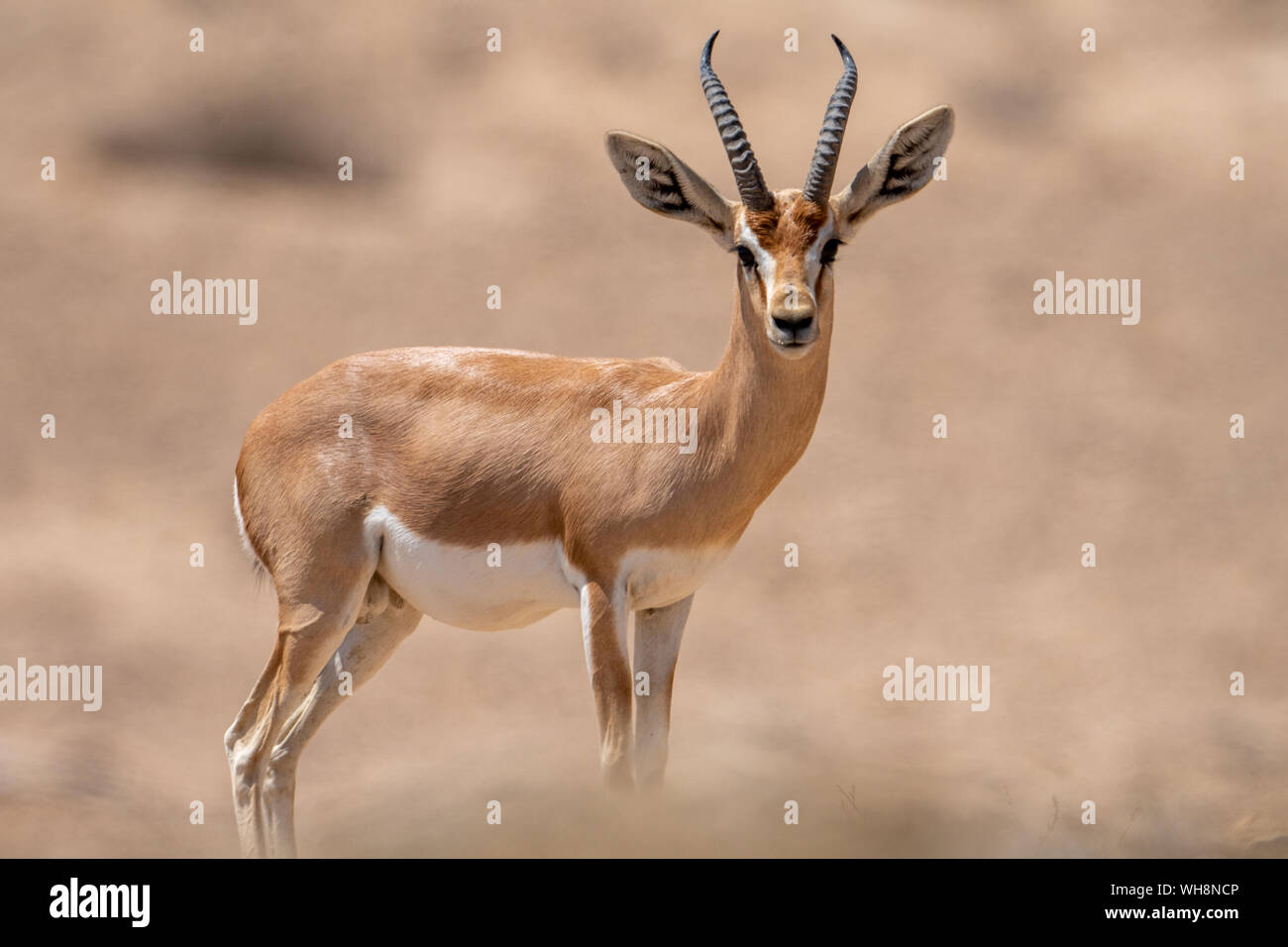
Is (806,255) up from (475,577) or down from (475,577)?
up

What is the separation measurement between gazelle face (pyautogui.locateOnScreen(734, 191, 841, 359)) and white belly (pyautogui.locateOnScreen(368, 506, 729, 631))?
4.23 feet

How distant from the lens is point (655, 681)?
884cm

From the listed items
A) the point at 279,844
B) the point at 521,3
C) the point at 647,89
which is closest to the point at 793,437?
the point at 279,844

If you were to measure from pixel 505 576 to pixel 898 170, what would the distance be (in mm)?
3015

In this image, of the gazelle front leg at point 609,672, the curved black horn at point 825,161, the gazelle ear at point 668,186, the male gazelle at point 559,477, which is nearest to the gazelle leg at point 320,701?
the male gazelle at point 559,477

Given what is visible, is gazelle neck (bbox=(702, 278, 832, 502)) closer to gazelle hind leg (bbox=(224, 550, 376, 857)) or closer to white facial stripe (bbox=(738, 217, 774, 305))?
white facial stripe (bbox=(738, 217, 774, 305))

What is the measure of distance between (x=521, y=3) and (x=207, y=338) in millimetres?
6382

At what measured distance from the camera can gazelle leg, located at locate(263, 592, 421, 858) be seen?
30.2 feet

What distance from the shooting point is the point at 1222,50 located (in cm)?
2150

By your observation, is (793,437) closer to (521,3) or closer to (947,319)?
(947,319)

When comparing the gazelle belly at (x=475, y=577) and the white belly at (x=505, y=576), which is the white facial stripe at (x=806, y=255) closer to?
the white belly at (x=505, y=576)

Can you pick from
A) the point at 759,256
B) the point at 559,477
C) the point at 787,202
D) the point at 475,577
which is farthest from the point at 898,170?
the point at 475,577

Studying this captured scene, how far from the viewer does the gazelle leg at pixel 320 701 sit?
9.20 metres

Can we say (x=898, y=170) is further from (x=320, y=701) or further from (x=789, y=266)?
(x=320, y=701)
